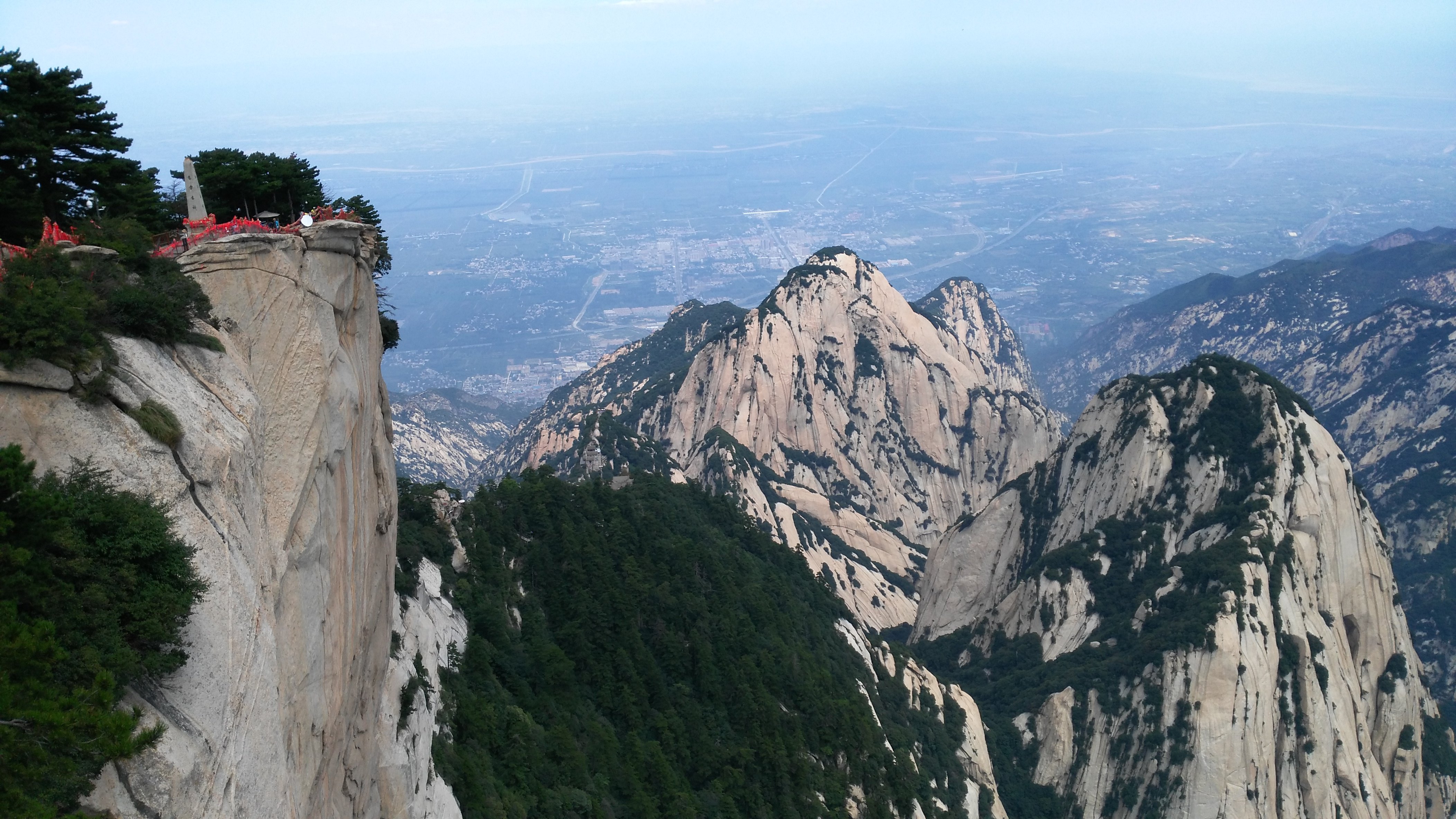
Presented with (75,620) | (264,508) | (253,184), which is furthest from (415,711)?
(75,620)

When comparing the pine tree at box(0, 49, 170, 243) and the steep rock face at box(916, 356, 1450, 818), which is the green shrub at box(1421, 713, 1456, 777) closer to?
the steep rock face at box(916, 356, 1450, 818)

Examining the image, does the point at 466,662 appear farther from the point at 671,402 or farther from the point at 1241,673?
the point at 671,402

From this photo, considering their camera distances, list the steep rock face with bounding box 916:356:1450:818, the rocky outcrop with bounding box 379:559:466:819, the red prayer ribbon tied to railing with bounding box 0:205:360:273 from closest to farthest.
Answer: the red prayer ribbon tied to railing with bounding box 0:205:360:273
the rocky outcrop with bounding box 379:559:466:819
the steep rock face with bounding box 916:356:1450:818

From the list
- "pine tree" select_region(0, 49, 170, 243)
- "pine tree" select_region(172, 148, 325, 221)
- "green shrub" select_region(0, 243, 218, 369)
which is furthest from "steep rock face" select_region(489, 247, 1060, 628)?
"green shrub" select_region(0, 243, 218, 369)

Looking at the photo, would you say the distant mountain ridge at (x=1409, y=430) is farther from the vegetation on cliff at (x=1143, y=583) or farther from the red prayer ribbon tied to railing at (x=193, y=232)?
the red prayer ribbon tied to railing at (x=193, y=232)

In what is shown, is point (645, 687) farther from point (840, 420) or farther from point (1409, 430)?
point (1409, 430)

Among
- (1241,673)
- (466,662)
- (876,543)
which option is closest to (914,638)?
(876,543)
